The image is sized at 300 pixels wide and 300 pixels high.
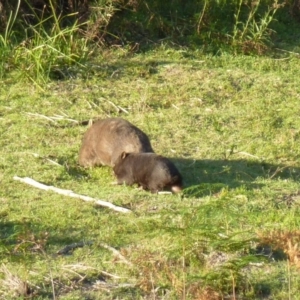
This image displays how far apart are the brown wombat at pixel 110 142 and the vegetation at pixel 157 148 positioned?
0.50ft

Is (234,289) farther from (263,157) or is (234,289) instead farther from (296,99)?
(296,99)

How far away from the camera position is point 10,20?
12.5 meters

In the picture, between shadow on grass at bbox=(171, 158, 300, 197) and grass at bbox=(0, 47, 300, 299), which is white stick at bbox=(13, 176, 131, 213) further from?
shadow on grass at bbox=(171, 158, 300, 197)

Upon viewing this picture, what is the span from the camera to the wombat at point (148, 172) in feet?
27.9

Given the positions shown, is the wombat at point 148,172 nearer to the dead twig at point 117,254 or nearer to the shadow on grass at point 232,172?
the shadow on grass at point 232,172

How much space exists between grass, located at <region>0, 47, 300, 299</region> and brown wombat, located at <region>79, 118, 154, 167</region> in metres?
0.16

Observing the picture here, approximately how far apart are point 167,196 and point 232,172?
3.87 ft

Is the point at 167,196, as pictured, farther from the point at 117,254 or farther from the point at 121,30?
the point at 121,30

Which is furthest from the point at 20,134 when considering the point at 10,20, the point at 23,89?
the point at 10,20

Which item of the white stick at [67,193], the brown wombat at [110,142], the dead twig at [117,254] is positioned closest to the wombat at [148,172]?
the brown wombat at [110,142]

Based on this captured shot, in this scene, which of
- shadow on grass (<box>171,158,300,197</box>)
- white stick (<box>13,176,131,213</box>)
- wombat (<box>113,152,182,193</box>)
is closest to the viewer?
white stick (<box>13,176,131,213</box>)

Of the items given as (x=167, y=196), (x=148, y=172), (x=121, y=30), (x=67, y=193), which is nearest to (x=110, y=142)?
(x=148, y=172)

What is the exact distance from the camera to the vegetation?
635cm

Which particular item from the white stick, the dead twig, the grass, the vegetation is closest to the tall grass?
the vegetation
